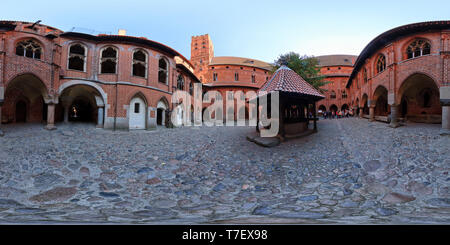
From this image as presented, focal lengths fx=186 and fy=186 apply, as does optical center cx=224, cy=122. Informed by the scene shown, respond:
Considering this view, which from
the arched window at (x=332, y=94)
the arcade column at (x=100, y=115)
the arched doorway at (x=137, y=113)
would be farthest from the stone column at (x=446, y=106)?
the arched window at (x=332, y=94)

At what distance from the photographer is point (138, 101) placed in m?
17.0

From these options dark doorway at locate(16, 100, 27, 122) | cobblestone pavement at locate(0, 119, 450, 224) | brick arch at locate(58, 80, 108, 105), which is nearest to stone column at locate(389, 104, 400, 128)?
cobblestone pavement at locate(0, 119, 450, 224)

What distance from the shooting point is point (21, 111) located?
50.8 feet

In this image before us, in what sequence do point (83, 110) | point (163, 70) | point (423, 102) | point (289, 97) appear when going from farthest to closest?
1. point (83, 110)
2. point (163, 70)
3. point (423, 102)
4. point (289, 97)

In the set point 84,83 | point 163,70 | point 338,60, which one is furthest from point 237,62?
point 84,83

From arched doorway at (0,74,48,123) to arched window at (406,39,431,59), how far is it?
85.8ft

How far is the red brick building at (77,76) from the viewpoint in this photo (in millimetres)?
12297

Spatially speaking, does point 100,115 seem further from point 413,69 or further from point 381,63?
point 381,63

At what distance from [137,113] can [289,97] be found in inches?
521

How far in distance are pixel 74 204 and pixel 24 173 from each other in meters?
3.80

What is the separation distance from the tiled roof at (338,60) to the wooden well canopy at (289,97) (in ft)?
121

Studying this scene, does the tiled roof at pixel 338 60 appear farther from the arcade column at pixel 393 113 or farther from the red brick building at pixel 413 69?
the arcade column at pixel 393 113
